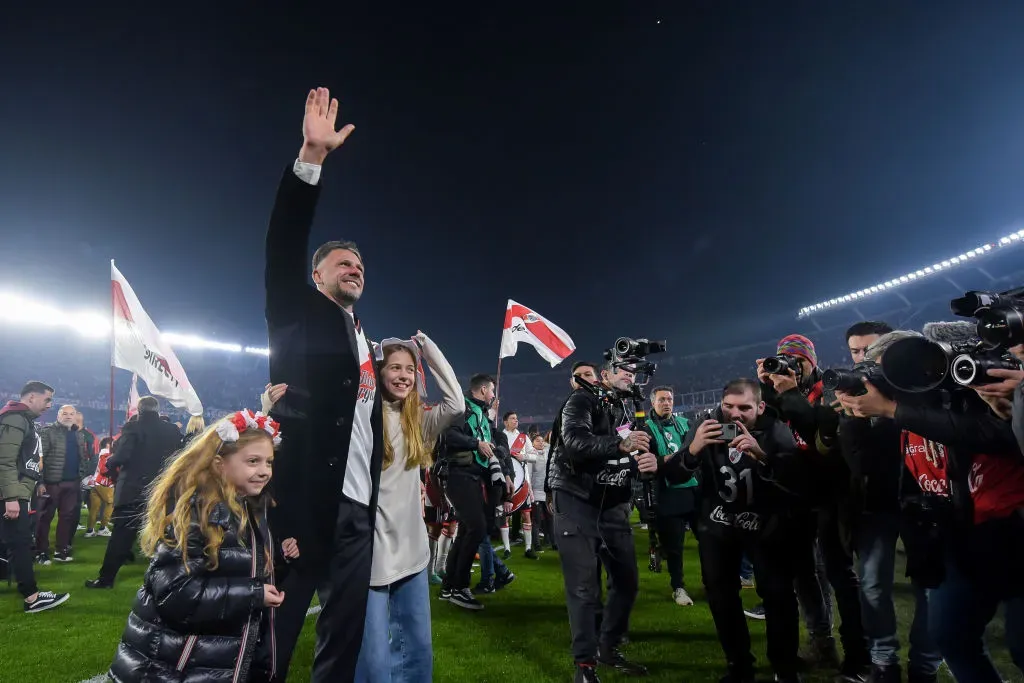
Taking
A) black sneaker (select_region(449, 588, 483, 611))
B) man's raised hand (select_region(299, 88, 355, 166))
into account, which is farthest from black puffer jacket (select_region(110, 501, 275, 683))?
black sneaker (select_region(449, 588, 483, 611))

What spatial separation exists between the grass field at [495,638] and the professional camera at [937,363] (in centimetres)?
229

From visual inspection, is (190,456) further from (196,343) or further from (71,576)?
(196,343)

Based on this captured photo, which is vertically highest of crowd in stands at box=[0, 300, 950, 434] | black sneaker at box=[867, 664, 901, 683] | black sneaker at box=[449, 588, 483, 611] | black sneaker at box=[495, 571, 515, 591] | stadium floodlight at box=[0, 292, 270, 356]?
stadium floodlight at box=[0, 292, 270, 356]

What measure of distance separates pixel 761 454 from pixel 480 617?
3.52 metres

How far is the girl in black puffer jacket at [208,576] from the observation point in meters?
2.36

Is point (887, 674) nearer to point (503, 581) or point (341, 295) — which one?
point (341, 295)

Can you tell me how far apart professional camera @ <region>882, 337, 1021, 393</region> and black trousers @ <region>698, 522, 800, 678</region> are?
5.39 feet

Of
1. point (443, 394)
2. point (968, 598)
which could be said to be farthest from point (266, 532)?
point (968, 598)

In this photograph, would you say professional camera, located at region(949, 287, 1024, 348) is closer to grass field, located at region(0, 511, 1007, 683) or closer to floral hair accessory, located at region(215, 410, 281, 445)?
grass field, located at region(0, 511, 1007, 683)

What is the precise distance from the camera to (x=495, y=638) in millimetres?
5039

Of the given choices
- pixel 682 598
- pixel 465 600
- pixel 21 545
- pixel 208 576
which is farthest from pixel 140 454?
pixel 682 598

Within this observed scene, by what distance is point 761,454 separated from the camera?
3609 mm

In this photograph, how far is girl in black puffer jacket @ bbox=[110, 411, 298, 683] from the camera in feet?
7.75

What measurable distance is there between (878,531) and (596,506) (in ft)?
6.02
